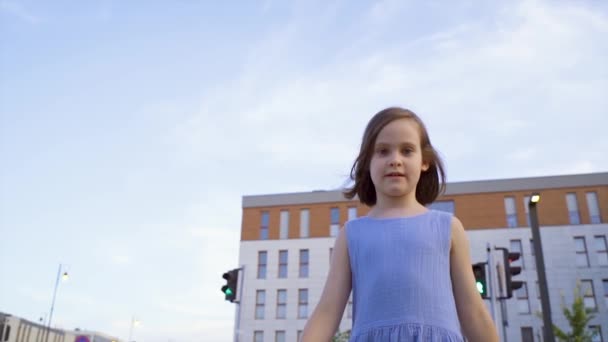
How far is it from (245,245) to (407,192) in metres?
53.7

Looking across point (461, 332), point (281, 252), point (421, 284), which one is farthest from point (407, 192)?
point (281, 252)

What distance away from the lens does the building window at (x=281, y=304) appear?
2031 inches

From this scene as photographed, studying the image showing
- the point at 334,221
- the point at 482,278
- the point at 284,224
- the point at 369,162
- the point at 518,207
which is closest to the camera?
the point at 369,162

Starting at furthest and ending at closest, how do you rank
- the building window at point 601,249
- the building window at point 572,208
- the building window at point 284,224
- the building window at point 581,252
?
the building window at point 284,224, the building window at point 572,208, the building window at point 581,252, the building window at point 601,249

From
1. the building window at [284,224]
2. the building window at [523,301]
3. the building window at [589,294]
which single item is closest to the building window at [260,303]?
the building window at [284,224]

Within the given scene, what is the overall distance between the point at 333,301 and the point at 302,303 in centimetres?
5053

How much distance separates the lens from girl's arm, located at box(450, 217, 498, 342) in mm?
1979

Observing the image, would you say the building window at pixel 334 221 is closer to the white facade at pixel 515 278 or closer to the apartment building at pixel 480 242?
the apartment building at pixel 480 242

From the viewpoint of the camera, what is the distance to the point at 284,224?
5478cm

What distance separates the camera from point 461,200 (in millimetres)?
50250

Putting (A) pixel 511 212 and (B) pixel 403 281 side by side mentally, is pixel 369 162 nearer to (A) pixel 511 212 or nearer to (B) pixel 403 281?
(B) pixel 403 281

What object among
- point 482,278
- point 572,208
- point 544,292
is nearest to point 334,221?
point 572,208

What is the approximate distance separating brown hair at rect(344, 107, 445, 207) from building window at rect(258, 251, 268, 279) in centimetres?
5217

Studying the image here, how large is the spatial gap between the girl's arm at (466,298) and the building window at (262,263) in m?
52.4
